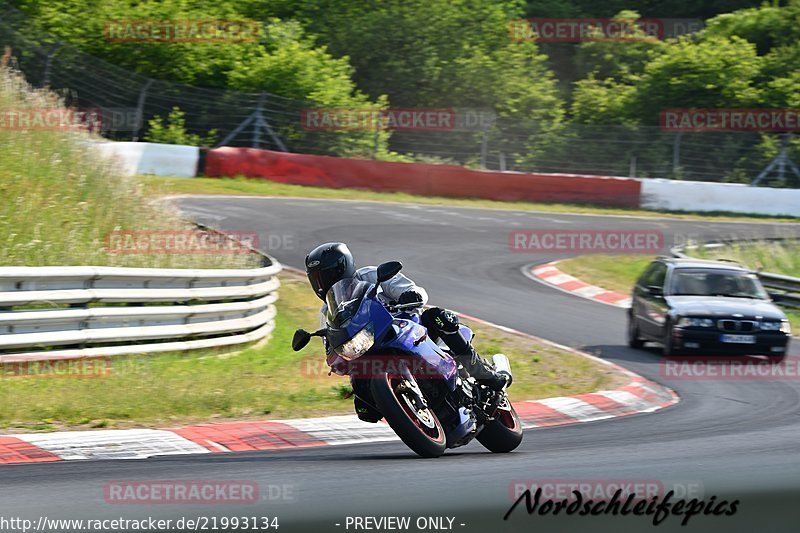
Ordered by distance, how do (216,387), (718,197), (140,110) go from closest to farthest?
(216,387) < (140,110) < (718,197)

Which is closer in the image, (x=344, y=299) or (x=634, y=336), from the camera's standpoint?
(x=344, y=299)

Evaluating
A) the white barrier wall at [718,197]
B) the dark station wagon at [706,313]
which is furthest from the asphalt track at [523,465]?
the white barrier wall at [718,197]

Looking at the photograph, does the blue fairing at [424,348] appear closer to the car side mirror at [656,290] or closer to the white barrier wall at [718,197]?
the car side mirror at [656,290]

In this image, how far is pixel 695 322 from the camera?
13.9 metres

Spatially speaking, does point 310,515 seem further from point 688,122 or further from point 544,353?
point 688,122

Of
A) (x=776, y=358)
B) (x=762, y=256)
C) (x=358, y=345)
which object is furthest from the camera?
(x=762, y=256)

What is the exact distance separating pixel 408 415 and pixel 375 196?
22537 mm

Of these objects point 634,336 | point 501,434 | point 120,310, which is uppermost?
point 120,310

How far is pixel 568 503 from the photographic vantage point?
419 centimetres

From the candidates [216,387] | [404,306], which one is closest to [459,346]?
[404,306]

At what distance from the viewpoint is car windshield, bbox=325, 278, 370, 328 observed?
21.6ft

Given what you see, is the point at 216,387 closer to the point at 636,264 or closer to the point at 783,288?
the point at 783,288

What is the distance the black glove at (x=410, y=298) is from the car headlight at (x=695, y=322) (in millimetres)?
7803

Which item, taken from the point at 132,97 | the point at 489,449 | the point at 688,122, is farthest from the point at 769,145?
the point at 489,449
